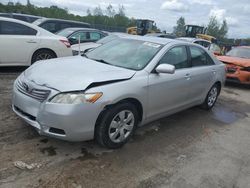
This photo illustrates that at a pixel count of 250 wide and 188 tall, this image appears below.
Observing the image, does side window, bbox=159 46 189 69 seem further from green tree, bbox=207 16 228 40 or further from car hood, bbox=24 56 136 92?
green tree, bbox=207 16 228 40

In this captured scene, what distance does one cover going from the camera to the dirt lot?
337 centimetres

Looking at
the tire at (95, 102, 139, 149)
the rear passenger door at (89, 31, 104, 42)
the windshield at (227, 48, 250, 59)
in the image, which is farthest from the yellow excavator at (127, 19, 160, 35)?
the tire at (95, 102, 139, 149)

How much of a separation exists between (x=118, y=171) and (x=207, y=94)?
3459 mm

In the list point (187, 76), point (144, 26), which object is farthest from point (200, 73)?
point (144, 26)

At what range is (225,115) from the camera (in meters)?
6.59

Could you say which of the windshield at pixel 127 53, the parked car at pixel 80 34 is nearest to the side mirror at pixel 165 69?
the windshield at pixel 127 53

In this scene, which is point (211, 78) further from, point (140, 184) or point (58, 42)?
point (58, 42)

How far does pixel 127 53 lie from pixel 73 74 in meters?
1.24

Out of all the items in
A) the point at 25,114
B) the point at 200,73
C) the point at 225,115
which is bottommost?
the point at 225,115

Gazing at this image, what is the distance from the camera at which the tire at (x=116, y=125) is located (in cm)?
382

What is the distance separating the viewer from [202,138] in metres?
5.01

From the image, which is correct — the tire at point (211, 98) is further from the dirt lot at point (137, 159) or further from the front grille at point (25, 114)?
the front grille at point (25, 114)

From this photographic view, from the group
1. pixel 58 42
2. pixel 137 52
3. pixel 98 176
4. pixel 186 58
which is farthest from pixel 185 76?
pixel 58 42

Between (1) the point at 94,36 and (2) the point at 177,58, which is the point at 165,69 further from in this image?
(1) the point at 94,36
